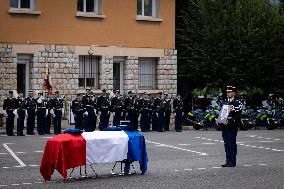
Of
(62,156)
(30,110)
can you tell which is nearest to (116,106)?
(30,110)

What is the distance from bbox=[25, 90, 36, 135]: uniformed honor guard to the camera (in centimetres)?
2997

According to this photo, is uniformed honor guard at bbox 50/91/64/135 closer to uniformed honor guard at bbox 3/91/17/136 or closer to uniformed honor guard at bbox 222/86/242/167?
uniformed honor guard at bbox 3/91/17/136

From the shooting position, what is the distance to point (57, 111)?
30.6 m

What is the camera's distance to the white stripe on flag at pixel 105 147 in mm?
15672

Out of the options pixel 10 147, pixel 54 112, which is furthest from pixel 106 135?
pixel 54 112

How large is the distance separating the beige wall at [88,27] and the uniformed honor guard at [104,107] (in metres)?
3.56

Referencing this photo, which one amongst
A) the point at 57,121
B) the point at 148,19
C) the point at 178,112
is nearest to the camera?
the point at 57,121

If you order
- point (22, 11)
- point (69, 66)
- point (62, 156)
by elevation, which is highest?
point (22, 11)

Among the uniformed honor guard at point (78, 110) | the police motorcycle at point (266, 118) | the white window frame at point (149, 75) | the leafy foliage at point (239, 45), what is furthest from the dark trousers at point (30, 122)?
the police motorcycle at point (266, 118)

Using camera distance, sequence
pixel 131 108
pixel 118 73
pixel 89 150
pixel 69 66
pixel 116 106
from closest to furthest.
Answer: pixel 89 150, pixel 116 106, pixel 131 108, pixel 69 66, pixel 118 73

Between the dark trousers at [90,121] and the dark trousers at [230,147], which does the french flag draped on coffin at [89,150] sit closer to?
the dark trousers at [230,147]

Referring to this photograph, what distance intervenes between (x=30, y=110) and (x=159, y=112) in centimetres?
650

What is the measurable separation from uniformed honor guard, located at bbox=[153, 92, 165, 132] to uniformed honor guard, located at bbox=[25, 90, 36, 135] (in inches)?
245

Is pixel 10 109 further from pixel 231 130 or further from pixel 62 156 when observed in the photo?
pixel 62 156
